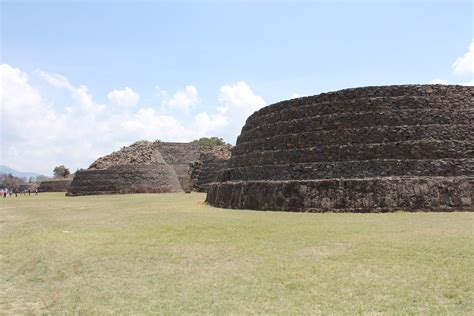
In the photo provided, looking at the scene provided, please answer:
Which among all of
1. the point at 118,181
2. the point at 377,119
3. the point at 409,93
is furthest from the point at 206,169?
the point at 409,93

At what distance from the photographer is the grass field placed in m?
6.01

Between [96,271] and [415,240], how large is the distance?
603cm

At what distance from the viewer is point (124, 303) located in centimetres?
624

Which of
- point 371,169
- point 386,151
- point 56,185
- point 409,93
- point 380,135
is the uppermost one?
point 409,93

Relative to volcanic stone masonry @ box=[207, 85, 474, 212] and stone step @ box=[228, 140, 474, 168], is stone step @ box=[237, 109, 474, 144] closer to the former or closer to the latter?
volcanic stone masonry @ box=[207, 85, 474, 212]

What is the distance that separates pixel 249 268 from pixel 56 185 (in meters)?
57.8

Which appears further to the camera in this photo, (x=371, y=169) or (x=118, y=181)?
(x=118, y=181)

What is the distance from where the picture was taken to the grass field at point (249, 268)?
601 centimetres

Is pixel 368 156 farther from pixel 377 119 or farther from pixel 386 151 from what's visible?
pixel 377 119

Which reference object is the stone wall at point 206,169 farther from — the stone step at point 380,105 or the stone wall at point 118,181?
the stone step at point 380,105

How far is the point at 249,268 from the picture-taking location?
775 cm

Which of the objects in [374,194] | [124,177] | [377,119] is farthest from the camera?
[124,177]

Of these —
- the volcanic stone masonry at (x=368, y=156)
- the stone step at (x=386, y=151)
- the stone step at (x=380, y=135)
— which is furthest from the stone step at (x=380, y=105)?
the stone step at (x=386, y=151)

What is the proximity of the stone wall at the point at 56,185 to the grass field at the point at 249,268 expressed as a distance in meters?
49.9
